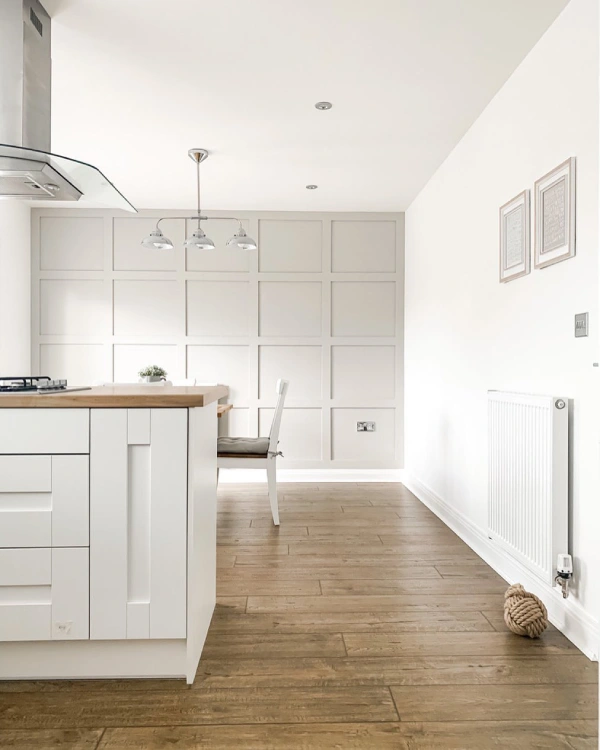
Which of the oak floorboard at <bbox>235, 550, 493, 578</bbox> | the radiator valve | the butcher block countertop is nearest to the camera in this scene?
the butcher block countertop

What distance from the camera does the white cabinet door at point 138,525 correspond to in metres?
1.72

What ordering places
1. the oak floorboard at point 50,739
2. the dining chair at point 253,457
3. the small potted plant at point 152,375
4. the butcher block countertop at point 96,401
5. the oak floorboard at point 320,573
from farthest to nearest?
the small potted plant at point 152,375 → the dining chair at point 253,457 → the oak floorboard at point 320,573 → the butcher block countertop at point 96,401 → the oak floorboard at point 50,739

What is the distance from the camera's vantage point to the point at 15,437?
67.2 inches

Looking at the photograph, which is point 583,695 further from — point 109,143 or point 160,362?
point 160,362

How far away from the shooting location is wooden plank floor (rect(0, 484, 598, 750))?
1522 mm

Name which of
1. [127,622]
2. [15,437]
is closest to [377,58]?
[15,437]

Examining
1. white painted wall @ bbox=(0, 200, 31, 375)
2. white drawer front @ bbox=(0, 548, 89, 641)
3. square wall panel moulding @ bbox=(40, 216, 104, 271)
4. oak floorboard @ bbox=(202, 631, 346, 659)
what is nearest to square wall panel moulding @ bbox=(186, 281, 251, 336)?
square wall panel moulding @ bbox=(40, 216, 104, 271)

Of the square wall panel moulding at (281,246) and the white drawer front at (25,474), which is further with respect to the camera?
the square wall panel moulding at (281,246)

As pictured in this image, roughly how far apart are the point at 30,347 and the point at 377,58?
3.98m

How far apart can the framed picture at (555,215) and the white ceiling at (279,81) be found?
68 centimetres

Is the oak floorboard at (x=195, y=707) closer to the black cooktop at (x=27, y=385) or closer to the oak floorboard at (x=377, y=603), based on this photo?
the oak floorboard at (x=377, y=603)

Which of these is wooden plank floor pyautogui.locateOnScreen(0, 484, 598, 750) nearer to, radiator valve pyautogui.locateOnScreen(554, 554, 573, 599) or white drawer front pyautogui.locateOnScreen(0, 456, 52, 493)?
radiator valve pyautogui.locateOnScreen(554, 554, 573, 599)

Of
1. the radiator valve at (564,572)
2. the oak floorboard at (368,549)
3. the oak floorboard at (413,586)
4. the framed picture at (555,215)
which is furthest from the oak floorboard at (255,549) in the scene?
the framed picture at (555,215)

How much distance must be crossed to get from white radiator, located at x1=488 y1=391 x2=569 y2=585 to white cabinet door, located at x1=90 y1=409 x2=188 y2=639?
1.37m
